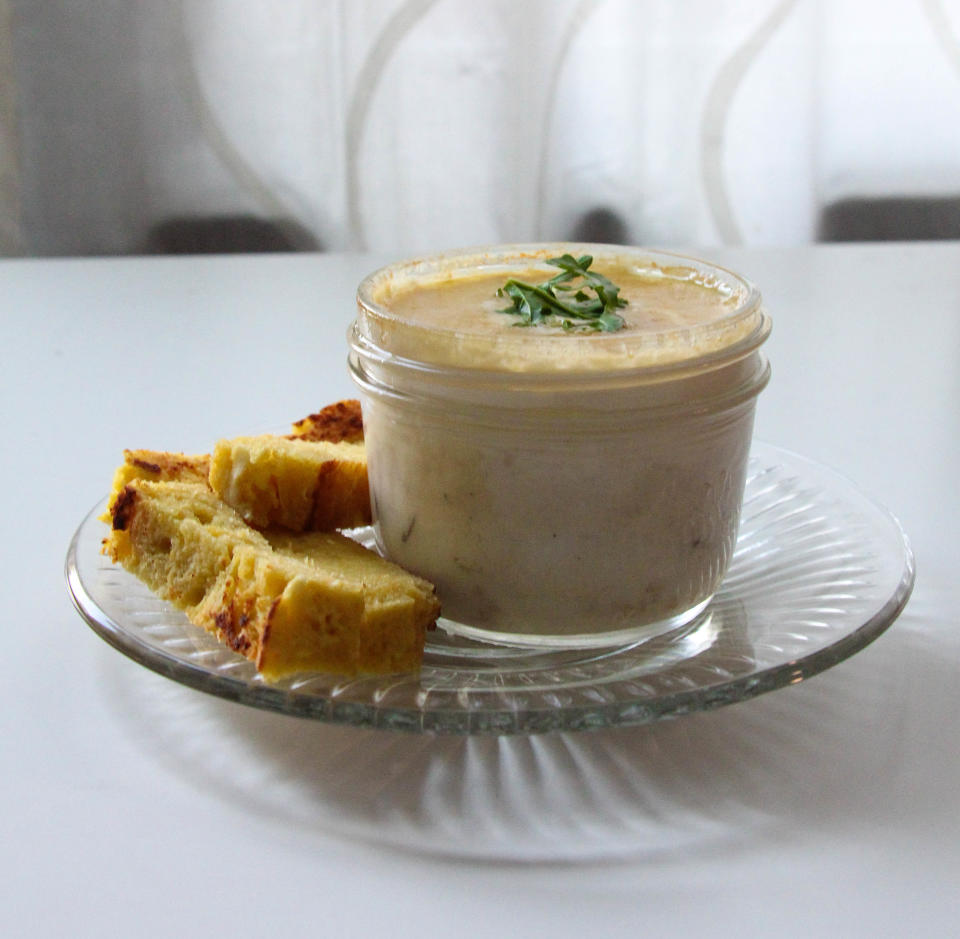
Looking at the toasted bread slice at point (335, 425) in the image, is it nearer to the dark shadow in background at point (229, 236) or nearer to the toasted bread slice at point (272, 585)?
the toasted bread slice at point (272, 585)

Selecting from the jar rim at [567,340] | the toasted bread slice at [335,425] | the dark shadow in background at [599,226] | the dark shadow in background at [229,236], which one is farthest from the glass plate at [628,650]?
the dark shadow in background at [229,236]

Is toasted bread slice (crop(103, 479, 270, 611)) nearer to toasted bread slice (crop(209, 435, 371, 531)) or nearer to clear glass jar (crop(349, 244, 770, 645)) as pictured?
toasted bread slice (crop(209, 435, 371, 531))

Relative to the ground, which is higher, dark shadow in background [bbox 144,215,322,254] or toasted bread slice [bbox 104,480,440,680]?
toasted bread slice [bbox 104,480,440,680]

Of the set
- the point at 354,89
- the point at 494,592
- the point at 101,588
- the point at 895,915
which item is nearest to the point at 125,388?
the point at 101,588

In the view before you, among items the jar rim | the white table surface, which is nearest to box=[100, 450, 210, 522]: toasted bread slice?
the white table surface

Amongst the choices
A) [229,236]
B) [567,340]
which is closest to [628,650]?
[567,340]

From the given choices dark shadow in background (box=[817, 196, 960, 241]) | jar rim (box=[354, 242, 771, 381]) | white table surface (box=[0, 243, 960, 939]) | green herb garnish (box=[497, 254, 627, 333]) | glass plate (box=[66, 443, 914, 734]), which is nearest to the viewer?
white table surface (box=[0, 243, 960, 939])

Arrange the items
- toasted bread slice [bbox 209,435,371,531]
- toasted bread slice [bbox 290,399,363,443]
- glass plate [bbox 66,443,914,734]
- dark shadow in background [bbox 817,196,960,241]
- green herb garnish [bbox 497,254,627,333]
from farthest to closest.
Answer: dark shadow in background [bbox 817,196,960,241] → toasted bread slice [bbox 290,399,363,443] → toasted bread slice [bbox 209,435,371,531] → green herb garnish [bbox 497,254,627,333] → glass plate [bbox 66,443,914,734]
